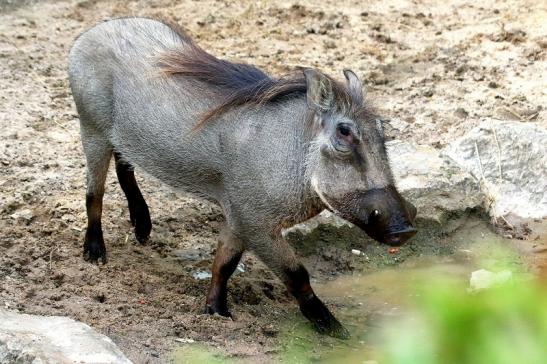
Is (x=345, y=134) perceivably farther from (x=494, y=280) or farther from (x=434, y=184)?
(x=494, y=280)

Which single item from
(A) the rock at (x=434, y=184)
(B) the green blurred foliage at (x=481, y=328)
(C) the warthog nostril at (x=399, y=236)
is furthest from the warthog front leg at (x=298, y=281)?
(B) the green blurred foliage at (x=481, y=328)

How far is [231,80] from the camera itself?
4016 mm

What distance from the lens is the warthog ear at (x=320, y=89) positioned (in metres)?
3.70

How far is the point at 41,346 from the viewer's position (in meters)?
2.85

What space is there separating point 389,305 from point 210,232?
43.2 inches

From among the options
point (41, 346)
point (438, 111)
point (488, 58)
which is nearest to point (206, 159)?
point (41, 346)

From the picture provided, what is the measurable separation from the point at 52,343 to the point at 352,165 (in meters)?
1.37

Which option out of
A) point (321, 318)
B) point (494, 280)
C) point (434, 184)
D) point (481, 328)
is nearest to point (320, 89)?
point (321, 318)

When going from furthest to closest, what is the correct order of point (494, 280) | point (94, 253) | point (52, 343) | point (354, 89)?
point (94, 253)
point (354, 89)
point (52, 343)
point (494, 280)

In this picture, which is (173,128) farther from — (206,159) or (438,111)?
(438,111)

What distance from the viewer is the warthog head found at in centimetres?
348

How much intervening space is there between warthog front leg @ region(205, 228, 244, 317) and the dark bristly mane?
53 centimetres

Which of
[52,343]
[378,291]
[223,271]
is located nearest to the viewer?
[52,343]

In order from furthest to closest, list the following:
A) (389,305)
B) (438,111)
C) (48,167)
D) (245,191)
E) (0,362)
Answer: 1. (438,111)
2. (48,167)
3. (389,305)
4. (245,191)
5. (0,362)
